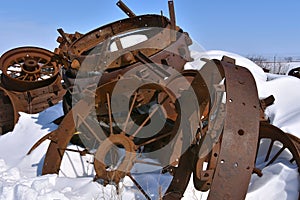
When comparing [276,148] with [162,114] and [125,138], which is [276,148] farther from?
[125,138]

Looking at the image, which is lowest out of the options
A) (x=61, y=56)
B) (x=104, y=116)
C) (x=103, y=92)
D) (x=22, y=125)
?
(x=22, y=125)

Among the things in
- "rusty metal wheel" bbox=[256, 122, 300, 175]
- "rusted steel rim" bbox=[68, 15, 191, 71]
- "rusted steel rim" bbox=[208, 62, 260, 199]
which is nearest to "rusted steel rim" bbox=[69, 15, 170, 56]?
"rusted steel rim" bbox=[68, 15, 191, 71]

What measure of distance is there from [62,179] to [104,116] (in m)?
1.24

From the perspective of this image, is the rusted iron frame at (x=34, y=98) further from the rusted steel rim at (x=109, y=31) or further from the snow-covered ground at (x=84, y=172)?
the rusted steel rim at (x=109, y=31)

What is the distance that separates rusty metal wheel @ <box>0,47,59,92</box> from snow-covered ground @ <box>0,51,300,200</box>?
0.73 meters

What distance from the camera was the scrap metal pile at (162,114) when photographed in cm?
230

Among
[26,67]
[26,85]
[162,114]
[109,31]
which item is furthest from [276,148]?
[26,67]

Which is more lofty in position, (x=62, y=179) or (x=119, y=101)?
(x=119, y=101)

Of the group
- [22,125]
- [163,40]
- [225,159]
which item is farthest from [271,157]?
[22,125]

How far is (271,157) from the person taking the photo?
3773 millimetres

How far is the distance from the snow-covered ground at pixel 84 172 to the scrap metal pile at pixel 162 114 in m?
0.15

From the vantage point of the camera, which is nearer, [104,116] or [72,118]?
[72,118]

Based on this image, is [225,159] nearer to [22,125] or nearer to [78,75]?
[78,75]

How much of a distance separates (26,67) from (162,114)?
433 cm
